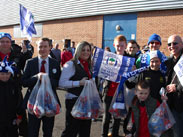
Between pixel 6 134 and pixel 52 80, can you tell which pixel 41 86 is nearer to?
pixel 52 80

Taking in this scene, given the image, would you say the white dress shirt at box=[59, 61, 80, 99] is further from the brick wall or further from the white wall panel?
the white wall panel

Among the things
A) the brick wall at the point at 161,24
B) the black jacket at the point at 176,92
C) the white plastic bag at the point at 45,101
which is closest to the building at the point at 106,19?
the brick wall at the point at 161,24

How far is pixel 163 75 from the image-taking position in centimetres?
315

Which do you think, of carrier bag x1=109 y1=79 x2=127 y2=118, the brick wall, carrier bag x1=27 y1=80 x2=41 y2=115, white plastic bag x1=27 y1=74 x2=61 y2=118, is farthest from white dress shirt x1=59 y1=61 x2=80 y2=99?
the brick wall

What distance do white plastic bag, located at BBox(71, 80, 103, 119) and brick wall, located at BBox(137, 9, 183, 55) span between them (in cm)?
943

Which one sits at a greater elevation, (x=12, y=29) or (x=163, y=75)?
(x=12, y=29)

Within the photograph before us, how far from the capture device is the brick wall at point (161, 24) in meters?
11.1

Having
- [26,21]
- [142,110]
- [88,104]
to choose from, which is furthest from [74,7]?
[142,110]

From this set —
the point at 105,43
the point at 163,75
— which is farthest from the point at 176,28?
the point at 163,75

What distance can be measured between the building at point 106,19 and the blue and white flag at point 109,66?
29.7 feet

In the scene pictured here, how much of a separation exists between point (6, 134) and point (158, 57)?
103 inches

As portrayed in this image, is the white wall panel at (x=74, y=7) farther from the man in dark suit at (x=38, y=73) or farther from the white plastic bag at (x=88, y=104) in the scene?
the man in dark suit at (x=38, y=73)

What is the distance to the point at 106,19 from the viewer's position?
14266 mm

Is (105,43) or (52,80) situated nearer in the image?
(52,80)
